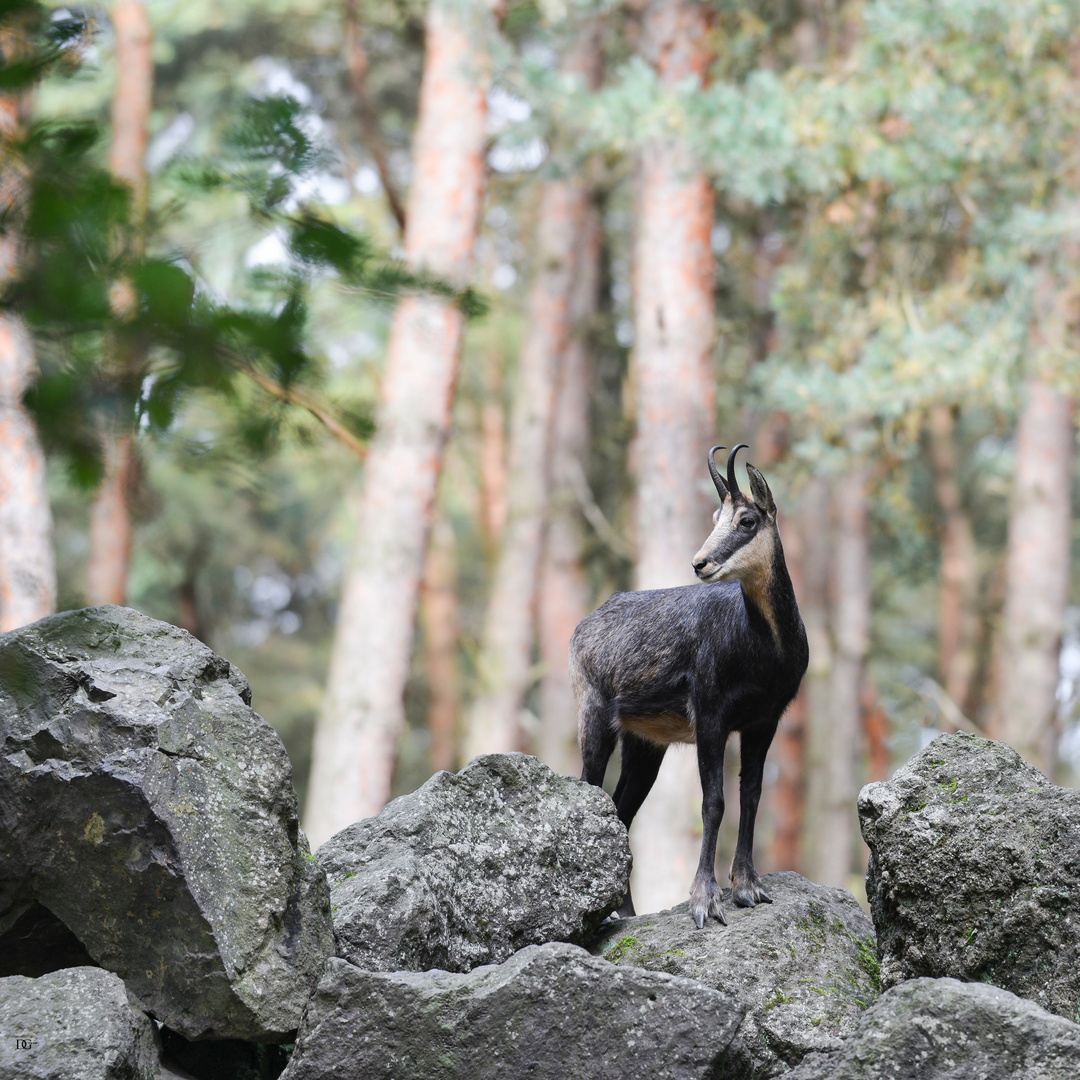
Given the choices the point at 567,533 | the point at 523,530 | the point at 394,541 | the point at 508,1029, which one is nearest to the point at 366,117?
the point at 523,530

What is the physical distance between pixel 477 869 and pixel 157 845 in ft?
4.74

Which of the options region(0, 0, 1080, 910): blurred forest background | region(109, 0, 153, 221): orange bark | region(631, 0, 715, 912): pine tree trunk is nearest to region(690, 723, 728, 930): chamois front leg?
region(0, 0, 1080, 910): blurred forest background

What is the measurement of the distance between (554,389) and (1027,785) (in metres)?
11.1

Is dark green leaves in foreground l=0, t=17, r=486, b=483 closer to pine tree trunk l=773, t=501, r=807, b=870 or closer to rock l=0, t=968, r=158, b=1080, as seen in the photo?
rock l=0, t=968, r=158, b=1080

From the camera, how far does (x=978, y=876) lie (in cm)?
432

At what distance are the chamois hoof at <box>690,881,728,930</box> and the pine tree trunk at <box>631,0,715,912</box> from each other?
4499 millimetres

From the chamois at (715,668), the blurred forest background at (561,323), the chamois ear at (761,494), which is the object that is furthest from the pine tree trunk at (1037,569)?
the chamois ear at (761,494)

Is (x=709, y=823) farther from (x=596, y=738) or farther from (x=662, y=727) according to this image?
(x=596, y=738)

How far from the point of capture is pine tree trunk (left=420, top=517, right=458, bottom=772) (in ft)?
65.9

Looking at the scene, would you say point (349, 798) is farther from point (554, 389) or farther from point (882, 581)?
point (882, 581)

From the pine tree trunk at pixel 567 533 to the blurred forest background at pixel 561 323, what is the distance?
8cm

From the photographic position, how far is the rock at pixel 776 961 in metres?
4.39

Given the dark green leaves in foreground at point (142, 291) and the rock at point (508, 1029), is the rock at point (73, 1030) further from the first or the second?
the dark green leaves in foreground at point (142, 291)

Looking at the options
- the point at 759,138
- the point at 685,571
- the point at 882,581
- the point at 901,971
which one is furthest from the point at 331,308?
the point at 882,581
